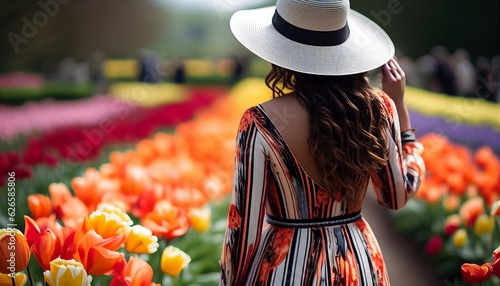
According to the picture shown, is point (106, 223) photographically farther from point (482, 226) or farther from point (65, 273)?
point (482, 226)

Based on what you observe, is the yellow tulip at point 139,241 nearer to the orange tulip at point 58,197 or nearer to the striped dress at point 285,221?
the striped dress at point 285,221

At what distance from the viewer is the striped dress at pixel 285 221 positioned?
1.64 meters

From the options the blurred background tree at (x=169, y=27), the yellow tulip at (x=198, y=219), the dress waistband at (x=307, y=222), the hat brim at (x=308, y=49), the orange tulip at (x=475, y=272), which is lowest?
the blurred background tree at (x=169, y=27)

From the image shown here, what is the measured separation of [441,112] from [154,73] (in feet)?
11.6

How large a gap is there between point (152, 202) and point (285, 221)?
979mm

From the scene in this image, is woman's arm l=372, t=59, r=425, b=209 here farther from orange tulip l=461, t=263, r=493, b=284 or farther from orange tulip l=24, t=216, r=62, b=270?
orange tulip l=24, t=216, r=62, b=270

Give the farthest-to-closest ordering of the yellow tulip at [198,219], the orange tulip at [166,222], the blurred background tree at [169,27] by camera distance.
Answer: the blurred background tree at [169,27] → the yellow tulip at [198,219] → the orange tulip at [166,222]

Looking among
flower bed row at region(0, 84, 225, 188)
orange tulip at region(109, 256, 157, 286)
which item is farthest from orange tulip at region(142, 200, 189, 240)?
flower bed row at region(0, 84, 225, 188)

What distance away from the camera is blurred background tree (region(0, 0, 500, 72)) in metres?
7.07

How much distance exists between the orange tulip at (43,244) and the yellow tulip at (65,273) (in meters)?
0.07

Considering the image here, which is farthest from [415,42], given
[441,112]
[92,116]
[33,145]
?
[33,145]

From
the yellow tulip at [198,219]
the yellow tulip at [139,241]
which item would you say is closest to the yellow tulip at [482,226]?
the yellow tulip at [198,219]

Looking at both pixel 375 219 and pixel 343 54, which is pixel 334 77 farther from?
pixel 375 219

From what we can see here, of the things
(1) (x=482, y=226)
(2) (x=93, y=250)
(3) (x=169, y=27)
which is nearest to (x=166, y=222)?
(2) (x=93, y=250)
